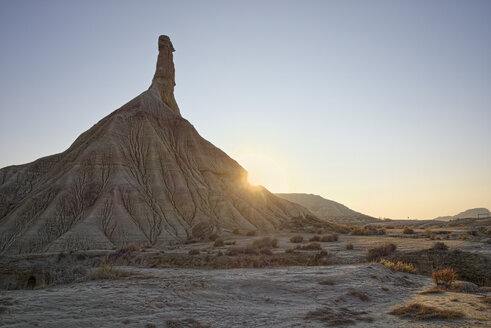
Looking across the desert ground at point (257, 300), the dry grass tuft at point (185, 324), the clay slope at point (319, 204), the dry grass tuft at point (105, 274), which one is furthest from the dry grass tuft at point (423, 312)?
the clay slope at point (319, 204)

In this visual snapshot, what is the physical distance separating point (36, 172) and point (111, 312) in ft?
164

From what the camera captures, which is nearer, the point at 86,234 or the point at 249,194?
the point at 86,234

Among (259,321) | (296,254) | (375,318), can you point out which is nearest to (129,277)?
(259,321)

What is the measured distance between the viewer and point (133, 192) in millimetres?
43375

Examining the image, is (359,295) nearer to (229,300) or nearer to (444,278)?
(229,300)

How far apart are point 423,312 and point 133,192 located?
3863cm

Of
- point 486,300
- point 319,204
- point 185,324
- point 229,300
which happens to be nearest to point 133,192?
point 229,300

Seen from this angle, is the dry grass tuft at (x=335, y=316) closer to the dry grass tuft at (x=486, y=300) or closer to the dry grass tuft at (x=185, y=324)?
the dry grass tuft at (x=185, y=324)

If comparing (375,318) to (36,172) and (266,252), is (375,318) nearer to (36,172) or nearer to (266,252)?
(266,252)

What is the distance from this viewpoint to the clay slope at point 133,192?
37688 millimetres

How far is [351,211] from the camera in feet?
478

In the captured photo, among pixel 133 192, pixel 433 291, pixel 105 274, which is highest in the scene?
pixel 133 192

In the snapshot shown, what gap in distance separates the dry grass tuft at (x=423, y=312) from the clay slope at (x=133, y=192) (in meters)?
29.8

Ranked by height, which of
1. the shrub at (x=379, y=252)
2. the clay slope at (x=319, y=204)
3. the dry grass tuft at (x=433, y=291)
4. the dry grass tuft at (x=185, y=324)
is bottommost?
the dry grass tuft at (x=433, y=291)
